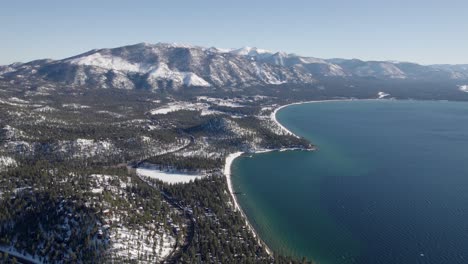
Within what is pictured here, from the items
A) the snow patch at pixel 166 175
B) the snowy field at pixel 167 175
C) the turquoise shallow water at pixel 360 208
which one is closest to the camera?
the turquoise shallow water at pixel 360 208

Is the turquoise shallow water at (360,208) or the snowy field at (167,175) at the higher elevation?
the snowy field at (167,175)

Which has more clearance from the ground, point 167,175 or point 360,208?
point 167,175

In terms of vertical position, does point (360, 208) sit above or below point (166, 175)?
below

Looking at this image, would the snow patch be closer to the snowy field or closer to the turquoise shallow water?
the snowy field

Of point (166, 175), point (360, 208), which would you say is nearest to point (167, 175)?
point (166, 175)

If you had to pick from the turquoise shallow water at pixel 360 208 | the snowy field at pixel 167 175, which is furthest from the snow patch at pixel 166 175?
the turquoise shallow water at pixel 360 208

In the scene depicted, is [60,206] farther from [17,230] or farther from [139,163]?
[139,163]

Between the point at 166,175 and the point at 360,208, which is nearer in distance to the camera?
the point at 360,208

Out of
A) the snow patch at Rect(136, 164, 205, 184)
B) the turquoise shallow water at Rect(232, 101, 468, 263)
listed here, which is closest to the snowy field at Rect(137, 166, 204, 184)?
the snow patch at Rect(136, 164, 205, 184)

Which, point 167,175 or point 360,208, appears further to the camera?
point 167,175

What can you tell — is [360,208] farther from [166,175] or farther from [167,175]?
[166,175]

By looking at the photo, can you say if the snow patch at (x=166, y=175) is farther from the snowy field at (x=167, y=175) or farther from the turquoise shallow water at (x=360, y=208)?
the turquoise shallow water at (x=360, y=208)
